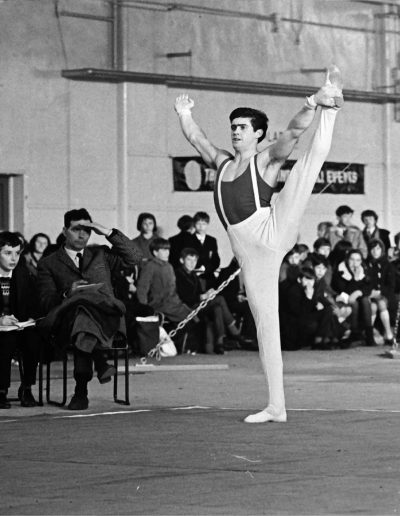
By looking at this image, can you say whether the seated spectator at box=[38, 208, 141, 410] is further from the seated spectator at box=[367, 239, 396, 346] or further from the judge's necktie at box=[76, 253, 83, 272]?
the seated spectator at box=[367, 239, 396, 346]

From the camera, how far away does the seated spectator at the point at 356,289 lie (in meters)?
20.9

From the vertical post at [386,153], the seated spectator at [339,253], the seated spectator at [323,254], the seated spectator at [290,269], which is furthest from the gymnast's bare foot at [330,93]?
the vertical post at [386,153]

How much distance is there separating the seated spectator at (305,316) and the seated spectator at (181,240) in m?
1.45

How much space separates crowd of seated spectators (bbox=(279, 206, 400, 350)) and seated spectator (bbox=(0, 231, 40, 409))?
7.57 metres

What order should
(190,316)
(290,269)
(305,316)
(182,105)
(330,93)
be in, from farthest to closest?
(290,269) < (305,316) < (190,316) < (182,105) < (330,93)

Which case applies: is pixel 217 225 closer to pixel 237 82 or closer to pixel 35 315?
pixel 237 82

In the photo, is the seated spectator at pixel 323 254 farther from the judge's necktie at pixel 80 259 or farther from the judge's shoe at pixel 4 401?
the judge's shoe at pixel 4 401

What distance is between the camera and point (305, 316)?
65.7 ft

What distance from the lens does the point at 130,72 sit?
73.0ft

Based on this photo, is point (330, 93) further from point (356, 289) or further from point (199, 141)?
point (356, 289)

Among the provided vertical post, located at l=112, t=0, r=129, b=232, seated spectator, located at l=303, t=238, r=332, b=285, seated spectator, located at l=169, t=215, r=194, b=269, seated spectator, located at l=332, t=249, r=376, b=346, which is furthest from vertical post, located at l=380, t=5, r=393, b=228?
seated spectator, located at l=169, t=215, r=194, b=269

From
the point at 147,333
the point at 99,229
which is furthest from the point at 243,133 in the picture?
the point at 147,333

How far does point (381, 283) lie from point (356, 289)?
45cm

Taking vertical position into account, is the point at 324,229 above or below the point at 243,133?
below
